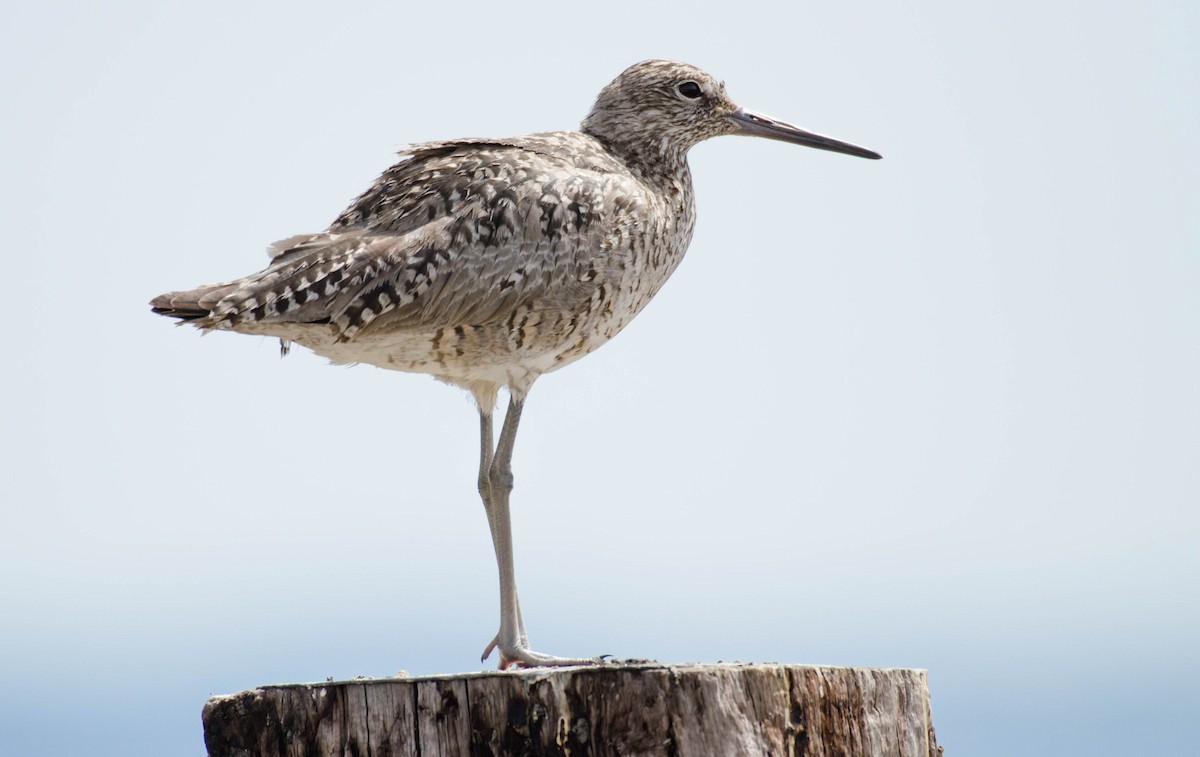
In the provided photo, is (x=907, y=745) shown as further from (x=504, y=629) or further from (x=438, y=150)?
(x=438, y=150)

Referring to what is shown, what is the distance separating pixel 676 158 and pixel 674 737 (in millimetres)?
5053

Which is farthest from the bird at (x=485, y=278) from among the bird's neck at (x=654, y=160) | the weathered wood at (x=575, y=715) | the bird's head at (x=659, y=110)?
the weathered wood at (x=575, y=715)

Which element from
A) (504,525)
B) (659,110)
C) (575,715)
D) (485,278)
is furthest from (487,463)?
(575,715)

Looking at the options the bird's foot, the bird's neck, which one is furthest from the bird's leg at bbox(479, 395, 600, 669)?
the bird's neck

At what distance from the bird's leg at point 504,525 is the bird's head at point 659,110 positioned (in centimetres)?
208

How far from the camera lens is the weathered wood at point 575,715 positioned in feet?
16.4

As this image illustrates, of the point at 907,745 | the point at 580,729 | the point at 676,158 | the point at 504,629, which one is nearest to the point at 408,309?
the point at 504,629

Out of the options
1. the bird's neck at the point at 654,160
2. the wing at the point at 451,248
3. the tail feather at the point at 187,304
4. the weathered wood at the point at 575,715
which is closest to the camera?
the weathered wood at the point at 575,715

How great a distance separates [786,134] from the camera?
381 inches

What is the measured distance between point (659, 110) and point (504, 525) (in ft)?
10.0

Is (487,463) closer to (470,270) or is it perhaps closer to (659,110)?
(470,270)

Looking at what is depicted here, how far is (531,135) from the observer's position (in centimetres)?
844

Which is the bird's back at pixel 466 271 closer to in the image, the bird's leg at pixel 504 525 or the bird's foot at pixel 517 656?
the bird's leg at pixel 504 525

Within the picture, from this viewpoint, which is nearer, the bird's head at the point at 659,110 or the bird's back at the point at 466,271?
the bird's back at the point at 466,271
